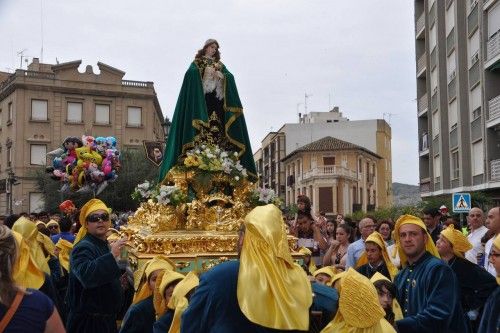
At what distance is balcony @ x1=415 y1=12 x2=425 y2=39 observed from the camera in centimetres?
3658

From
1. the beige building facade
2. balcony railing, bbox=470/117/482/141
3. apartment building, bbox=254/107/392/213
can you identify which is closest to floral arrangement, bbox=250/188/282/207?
balcony railing, bbox=470/117/482/141

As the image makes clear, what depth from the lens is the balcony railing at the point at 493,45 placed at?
2416 centimetres

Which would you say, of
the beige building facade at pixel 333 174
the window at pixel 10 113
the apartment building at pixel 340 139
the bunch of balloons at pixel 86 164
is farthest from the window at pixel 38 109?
the bunch of balloons at pixel 86 164

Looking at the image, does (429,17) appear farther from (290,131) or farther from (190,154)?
(290,131)

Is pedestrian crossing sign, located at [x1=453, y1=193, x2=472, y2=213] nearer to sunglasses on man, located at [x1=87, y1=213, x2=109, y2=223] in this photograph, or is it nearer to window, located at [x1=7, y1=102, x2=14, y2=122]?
sunglasses on man, located at [x1=87, y1=213, x2=109, y2=223]

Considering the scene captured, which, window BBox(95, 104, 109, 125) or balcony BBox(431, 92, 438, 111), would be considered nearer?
balcony BBox(431, 92, 438, 111)

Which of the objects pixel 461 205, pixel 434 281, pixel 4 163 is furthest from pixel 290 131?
pixel 434 281

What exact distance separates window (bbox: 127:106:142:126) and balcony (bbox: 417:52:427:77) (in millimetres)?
20970

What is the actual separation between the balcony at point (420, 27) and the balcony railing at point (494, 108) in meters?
12.5

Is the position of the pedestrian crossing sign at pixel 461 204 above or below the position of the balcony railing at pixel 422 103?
below

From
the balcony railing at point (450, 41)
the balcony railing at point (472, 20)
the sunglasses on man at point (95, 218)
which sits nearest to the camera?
the sunglasses on man at point (95, 218)

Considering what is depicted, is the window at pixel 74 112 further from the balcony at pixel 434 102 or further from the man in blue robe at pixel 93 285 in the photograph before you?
the man in blue robe at pixel 93 285

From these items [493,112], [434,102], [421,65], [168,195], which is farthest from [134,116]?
[168,195]

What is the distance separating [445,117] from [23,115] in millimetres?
28508
